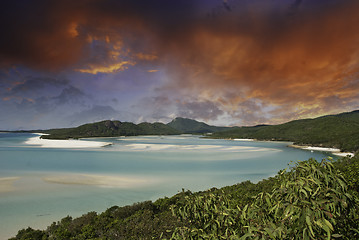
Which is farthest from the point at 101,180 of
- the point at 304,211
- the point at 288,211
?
the point at 304,211

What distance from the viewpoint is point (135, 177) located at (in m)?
26.6

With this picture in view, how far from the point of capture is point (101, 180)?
24.6 meters

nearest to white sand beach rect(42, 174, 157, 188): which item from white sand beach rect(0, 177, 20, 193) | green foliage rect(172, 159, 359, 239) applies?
white sand beach rect(0, 177, 20, 193)

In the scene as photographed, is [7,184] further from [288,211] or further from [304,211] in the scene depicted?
[304,211]

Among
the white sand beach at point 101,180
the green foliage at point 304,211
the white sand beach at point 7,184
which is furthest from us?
the white sand beach at point 101,180

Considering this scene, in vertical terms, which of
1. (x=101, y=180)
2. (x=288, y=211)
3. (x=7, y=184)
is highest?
(x=288, y=211)

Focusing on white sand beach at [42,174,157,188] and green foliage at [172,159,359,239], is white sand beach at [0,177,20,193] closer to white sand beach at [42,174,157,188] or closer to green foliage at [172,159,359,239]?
white sand beach at [42,174,157,188]

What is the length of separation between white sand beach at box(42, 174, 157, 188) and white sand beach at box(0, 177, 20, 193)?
317 cm

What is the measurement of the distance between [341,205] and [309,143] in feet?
363

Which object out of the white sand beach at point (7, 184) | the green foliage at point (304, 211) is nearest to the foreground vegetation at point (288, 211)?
the green foliage at point (304, 211)

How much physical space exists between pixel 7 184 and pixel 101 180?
981cm

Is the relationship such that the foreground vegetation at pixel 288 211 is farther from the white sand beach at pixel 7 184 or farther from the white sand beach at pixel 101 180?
the white sand beach at pixel 7 184

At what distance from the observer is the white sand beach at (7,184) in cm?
1978

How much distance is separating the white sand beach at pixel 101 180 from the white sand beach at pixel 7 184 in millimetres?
3174
